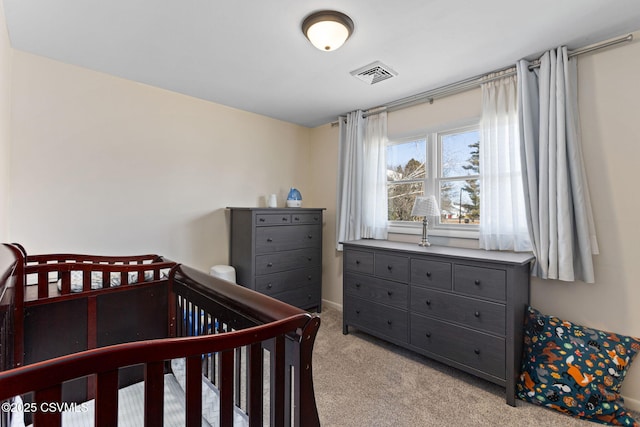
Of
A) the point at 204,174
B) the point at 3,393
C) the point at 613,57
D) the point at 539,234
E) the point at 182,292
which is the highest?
the point at 613,57

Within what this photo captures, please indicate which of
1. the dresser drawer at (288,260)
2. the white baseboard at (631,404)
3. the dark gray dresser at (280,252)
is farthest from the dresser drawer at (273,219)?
the white baseboard at (631,404)

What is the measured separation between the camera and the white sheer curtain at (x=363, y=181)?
10.2 feet

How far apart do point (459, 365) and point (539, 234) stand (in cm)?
107

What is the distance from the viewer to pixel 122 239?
99.5 inches

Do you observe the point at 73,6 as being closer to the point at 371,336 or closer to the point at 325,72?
the point at 325,72

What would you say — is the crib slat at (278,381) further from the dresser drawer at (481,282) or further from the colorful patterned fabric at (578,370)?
the colorful patterned fabric at (578,370)

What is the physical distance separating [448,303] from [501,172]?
1094 mm

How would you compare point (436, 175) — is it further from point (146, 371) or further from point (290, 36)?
point (146, 371)

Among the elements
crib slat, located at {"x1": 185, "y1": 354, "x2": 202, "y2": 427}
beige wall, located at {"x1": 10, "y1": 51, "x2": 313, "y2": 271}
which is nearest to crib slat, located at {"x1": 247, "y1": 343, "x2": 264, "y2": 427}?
crib slat, located at {"x1": 185, "y1": 354, "x2": 202, "y2": 427}

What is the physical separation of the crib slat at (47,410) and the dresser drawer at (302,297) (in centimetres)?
261

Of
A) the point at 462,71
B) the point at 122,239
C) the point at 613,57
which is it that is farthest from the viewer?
the point at 122,239

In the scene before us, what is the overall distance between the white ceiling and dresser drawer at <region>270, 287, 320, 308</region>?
6.80 ft

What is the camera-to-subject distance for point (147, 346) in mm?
617

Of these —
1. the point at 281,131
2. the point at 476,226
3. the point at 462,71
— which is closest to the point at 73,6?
the point at 281,131
